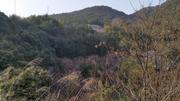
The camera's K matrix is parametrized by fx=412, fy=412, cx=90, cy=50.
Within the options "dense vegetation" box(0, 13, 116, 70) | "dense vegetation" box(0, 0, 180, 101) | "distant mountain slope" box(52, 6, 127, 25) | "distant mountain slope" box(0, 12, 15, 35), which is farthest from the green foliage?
"distant mountain slope" box(52, 6, 127, 25)

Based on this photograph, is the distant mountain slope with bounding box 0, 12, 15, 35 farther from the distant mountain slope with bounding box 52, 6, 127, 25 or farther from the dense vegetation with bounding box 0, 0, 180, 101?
the distant mountain slope with bounding box 52, 6, 127, 25

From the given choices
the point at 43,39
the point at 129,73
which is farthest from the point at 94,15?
the point at 129,73

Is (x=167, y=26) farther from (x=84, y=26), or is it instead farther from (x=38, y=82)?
(x=84, y=26)

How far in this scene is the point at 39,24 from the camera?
3656 centimetres

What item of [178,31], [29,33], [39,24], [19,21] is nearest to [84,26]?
[39,24]

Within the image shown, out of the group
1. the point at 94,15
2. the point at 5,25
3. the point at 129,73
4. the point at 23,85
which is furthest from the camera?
the point at 94,15

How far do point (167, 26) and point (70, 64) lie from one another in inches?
946

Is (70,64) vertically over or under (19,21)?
under

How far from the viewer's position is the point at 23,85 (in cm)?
750

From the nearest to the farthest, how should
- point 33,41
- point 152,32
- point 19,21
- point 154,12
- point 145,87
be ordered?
point 145,87 → point 154,12 → point 152,32 → point 33,41 → point 19,21

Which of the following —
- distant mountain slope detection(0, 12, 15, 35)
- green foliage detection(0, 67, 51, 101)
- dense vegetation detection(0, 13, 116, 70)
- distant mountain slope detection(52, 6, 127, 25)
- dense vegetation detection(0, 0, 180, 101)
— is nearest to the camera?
dense vegetation detection(0, 0, 180, 101)

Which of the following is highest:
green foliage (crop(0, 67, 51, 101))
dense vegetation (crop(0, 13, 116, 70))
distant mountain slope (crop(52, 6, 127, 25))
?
distant mountain slope (crop(52, 6, 127, 25))

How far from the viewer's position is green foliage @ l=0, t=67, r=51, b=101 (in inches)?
235

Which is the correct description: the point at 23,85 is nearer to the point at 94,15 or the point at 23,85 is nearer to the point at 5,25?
Answer: the point at 5,25
